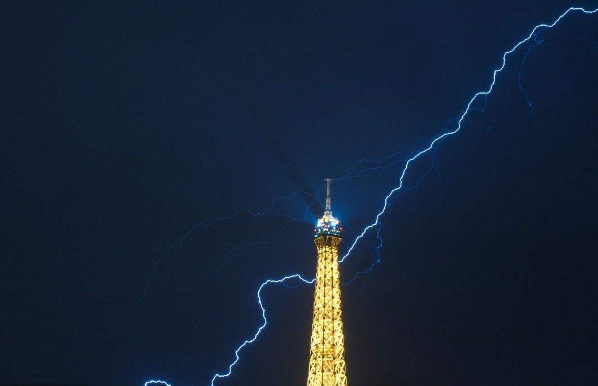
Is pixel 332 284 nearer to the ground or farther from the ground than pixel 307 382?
farther from the ground

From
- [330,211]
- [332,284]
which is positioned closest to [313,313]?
[332,284]

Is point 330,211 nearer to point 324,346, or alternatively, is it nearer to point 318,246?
point 318,246

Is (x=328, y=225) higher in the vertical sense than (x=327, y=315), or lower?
higher

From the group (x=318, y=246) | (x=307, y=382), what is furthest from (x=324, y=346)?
(x=318, y=246)

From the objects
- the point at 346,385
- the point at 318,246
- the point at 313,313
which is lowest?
the point at 346,385

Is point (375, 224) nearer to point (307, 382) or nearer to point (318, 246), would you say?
point (318, 246)

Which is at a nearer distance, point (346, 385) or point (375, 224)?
point (346, 385)
